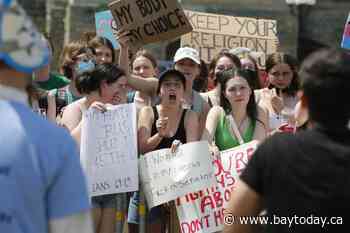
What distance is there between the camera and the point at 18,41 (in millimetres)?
2967

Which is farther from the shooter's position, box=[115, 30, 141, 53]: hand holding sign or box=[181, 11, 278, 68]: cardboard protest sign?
box=[181, 11, 278, 68]: cardboard protest sign

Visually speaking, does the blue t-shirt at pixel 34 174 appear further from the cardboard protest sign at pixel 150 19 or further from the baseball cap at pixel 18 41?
the cardboard protest sign at pixel 150 19

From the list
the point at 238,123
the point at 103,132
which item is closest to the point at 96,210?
the point at 103,132

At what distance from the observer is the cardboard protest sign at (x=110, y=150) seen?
7.07m

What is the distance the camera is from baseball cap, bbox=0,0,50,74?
2.95 meters

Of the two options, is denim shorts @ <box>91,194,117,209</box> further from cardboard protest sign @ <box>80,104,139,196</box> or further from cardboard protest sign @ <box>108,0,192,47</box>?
cardboard protest sign @ <box>108,0,192,47</box>

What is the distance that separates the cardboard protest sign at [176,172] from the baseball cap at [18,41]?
4013 millimetres

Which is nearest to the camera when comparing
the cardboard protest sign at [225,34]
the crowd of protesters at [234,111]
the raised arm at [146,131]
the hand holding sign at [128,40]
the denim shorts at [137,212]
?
the crowd of protesters at [234,111]

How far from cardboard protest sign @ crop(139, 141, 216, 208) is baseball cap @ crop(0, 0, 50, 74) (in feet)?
13.2

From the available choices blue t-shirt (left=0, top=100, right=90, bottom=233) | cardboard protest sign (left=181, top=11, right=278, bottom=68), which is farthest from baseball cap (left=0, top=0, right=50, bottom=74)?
cardboard protest sign (left=181, top=11, right=278, bottom=68)

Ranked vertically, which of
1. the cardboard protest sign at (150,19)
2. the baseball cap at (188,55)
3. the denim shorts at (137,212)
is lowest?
the denim shorts at (137,212)

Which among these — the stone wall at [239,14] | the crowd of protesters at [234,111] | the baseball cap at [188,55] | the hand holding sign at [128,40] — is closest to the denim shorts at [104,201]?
the crowd of protesters at [234,111]

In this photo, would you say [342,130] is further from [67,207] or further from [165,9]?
[165,9]

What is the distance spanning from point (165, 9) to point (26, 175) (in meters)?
5.64
